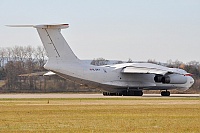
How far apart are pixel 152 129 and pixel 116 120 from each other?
411 centimetres

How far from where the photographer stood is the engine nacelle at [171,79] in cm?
6380

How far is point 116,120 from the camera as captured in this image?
81.7ft

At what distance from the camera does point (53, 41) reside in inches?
2301

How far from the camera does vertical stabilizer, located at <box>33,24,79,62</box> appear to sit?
191 feet

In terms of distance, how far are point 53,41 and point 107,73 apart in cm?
727

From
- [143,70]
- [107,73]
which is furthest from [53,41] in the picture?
[143,70]

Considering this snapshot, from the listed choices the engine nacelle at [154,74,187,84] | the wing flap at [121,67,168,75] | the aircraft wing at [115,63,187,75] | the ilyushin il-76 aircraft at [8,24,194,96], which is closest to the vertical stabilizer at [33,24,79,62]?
the ilyushin il-76 aircraft at [8,24,194,96]

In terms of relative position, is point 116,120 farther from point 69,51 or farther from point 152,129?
point 69,51

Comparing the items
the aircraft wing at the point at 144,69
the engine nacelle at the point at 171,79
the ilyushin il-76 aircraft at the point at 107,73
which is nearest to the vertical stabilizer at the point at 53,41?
the ilyushin il-76 aircraft at the point at 107,73

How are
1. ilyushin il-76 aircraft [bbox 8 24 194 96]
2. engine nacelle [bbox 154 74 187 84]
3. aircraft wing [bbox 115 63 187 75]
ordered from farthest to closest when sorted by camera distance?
1. engine nacelle [bbox 154 74 187 84]
2. aircraft wing [bbox 115 63 187 75]
3. ilyushin il-76 aircraft [bbox 8 24 194 96]

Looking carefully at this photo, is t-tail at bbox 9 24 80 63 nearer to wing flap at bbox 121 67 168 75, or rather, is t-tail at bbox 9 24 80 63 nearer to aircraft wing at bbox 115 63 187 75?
wing flap at bbox 121 67 168 75

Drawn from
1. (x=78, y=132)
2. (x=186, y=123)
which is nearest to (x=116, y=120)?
(x=186, y=123)

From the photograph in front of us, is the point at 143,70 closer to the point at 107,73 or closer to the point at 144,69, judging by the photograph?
the point at 144,69

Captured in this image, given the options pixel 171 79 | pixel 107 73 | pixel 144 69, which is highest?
pixel 144 69
